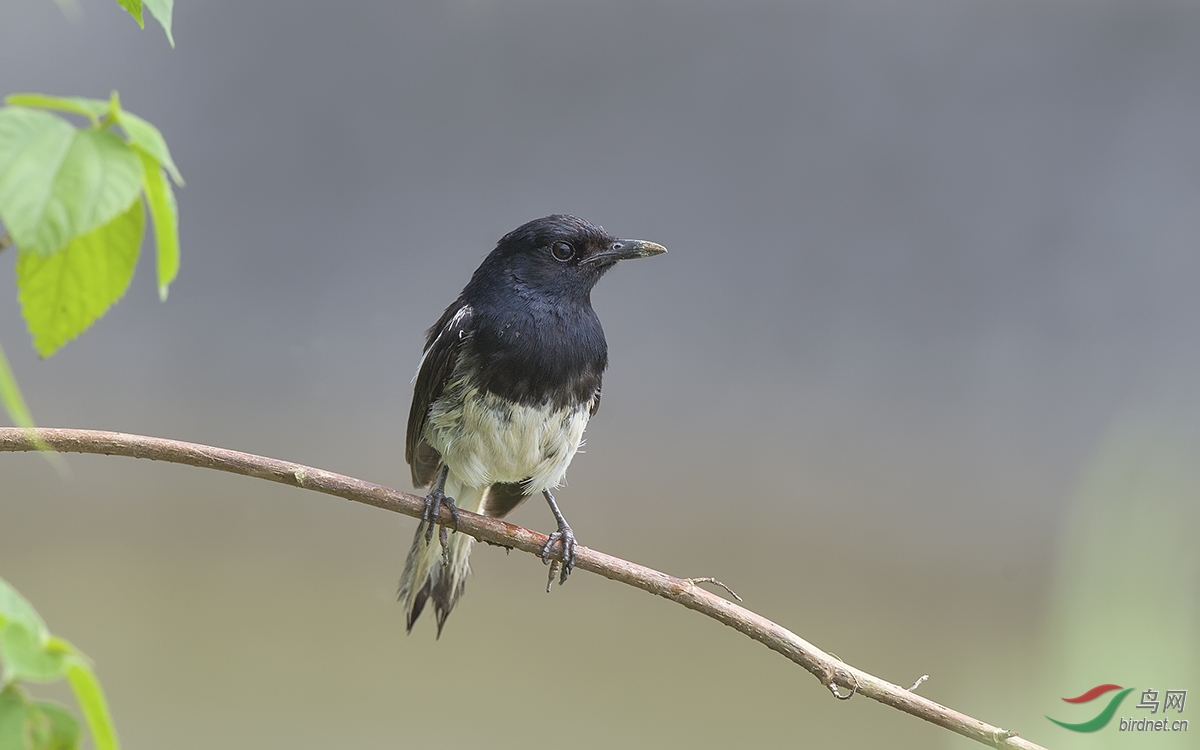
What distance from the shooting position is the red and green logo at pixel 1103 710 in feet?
7.59

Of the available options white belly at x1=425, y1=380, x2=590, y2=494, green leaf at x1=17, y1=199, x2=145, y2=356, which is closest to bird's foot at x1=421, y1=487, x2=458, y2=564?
white belly at x1=425, y1=380, x2=590, y2=494

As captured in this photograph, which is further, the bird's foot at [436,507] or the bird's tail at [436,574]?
the bird's tail at [436,574]

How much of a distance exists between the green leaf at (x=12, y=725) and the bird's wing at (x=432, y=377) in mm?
1325

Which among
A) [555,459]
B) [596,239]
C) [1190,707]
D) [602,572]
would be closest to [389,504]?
[602,572]

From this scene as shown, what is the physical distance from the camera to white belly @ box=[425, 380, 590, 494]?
170cm

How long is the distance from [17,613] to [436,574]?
5.06 ft

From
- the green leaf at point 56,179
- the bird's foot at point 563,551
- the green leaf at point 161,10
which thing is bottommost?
the bird's foot at point 563,551

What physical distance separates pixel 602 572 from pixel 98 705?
0.97 meters

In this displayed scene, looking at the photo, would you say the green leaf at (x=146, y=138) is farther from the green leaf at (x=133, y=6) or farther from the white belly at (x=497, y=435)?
the white belly at (x=497, y=435)

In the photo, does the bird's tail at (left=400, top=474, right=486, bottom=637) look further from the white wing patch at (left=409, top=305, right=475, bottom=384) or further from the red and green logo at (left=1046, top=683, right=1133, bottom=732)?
the red and green logo at (left=1046, top=683, right=1133, bottom=732)

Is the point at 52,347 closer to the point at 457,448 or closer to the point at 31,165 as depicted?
the point at 31,165

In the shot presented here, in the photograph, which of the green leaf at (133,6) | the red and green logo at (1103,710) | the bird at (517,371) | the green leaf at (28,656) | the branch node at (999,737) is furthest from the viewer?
the red and green logo at (1103,710)

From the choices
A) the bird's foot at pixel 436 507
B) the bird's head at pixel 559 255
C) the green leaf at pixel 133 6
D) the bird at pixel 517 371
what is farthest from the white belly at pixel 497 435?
the green leaf at pixel 133 6

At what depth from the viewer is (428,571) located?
188 centimetres
